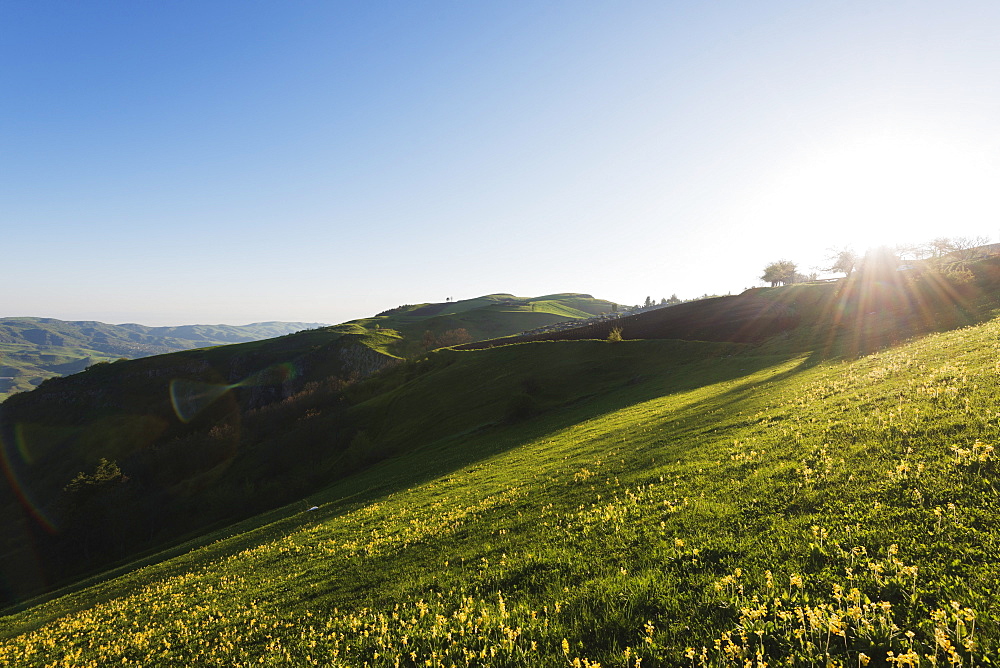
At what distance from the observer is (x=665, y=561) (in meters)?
8.44

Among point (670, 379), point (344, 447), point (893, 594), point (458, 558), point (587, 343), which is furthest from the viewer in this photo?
A: point (587, 343)

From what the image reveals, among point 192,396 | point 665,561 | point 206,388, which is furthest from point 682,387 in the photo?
point 206,388

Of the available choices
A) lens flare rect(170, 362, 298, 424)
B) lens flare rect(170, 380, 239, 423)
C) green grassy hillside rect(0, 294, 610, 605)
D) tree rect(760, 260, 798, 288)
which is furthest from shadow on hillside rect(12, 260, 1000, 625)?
lens flare rect(170, 380, 239, 423)

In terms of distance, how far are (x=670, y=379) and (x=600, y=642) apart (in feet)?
170

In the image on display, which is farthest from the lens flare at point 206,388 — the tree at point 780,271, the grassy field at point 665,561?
the tree at point 780,271

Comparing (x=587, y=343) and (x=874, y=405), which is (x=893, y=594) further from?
(x=587, y=343)

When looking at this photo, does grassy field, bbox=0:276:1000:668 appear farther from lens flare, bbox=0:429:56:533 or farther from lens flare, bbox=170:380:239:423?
lens flare, bbox=170:380:239:423

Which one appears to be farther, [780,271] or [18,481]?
[780,271]

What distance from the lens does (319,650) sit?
8797 millimetres

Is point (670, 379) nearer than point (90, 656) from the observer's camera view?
No

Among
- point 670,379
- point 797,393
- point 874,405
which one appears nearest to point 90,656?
point 874,405

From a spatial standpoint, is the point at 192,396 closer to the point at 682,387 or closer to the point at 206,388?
the point at 206,388

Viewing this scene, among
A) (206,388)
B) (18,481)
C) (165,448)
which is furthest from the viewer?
(206,388)

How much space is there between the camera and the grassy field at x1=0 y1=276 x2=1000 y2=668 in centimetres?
559
